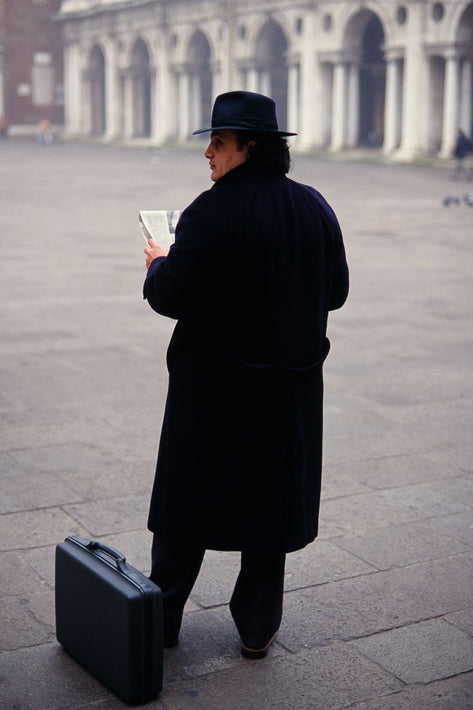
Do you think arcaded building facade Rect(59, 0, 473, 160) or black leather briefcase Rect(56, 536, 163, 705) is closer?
black leather briefcase Rect(56, 536, 163, 705)

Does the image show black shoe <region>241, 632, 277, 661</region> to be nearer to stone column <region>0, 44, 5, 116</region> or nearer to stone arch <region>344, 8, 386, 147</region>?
stone arch <region>344, 8, 386, 147</region>

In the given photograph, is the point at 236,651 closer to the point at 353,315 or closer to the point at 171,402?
the point at 171,402

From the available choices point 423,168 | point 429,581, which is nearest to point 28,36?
point 423,168

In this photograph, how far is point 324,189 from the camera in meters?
22.2

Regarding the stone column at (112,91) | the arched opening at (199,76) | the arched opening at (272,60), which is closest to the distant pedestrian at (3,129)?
the stone column at (112,91)

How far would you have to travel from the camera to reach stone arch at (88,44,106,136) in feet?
177

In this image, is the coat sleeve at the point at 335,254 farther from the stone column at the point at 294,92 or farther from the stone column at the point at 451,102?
the stone column at the point at 294,92

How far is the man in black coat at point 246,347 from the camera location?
116 inches

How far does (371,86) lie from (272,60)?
17.2 ft

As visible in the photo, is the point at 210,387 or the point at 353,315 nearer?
the point at 210,387

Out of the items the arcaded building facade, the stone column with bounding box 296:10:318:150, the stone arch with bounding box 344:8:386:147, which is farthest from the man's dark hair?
the stone column with bounding box 296:10:318:150

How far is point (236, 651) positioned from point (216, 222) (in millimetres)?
1384

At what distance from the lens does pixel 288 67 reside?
40406 millimetres

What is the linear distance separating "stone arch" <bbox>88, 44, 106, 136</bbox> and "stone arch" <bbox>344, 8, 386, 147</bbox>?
2061cm
